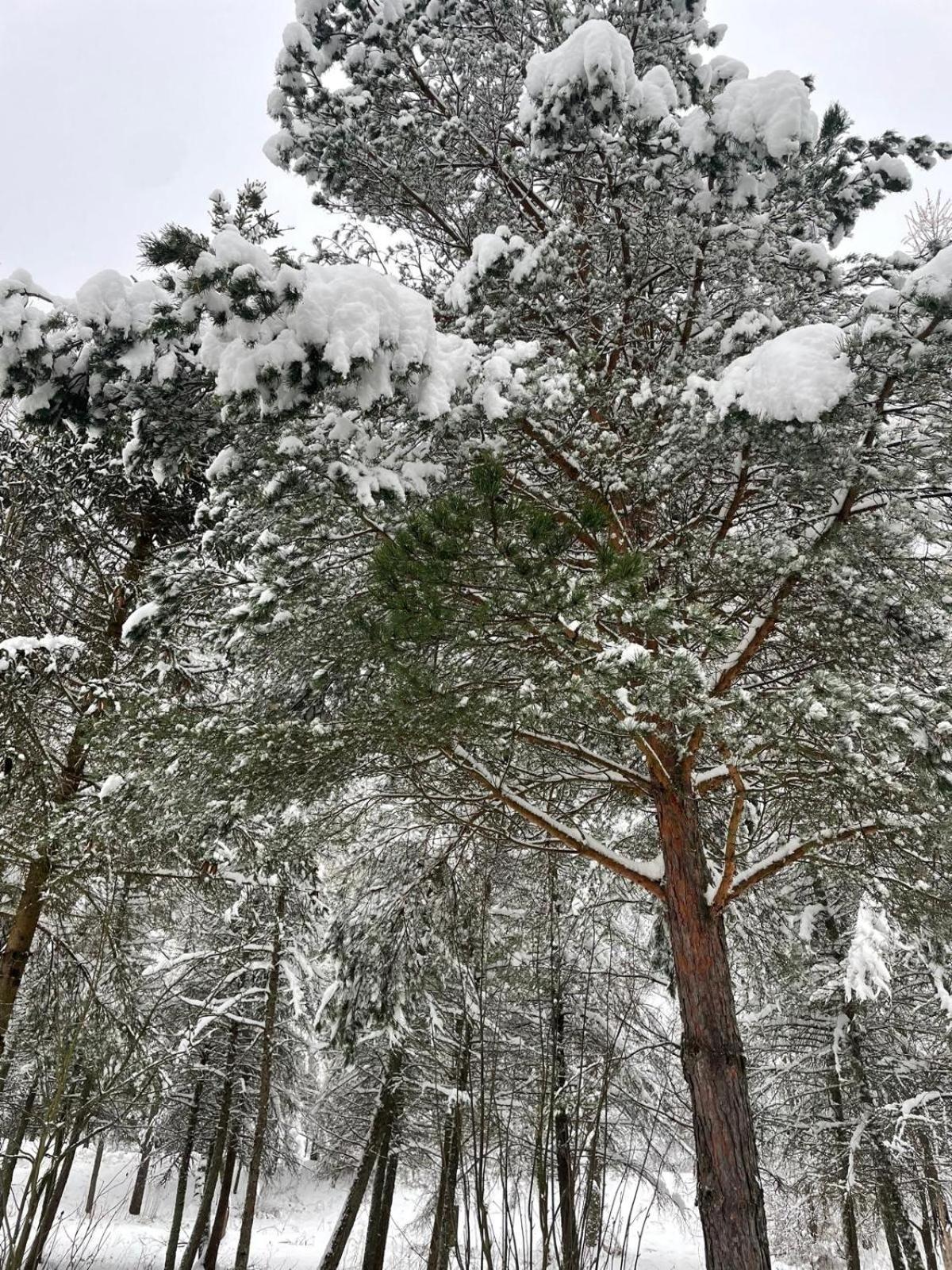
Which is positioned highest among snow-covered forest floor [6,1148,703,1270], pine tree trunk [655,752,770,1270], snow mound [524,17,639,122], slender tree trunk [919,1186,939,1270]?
snow mound [524,17,639,122]

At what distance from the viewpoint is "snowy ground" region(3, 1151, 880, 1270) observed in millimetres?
14031

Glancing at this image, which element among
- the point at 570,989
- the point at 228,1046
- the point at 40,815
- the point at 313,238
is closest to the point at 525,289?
the point at 313,238

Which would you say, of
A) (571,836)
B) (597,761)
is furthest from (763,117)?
(571,836)

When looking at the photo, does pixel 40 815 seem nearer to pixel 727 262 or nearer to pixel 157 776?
pixel 157 776

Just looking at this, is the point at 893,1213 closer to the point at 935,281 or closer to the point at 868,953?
the point at 868,953

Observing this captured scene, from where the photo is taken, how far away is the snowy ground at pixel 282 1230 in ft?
46.0

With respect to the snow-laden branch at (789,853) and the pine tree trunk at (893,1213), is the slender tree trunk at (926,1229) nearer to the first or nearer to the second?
the pine tree trunk at (893,1213)

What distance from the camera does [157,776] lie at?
15.9 feet

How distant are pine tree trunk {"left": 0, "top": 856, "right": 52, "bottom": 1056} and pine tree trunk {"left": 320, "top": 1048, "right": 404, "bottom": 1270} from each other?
552 cm

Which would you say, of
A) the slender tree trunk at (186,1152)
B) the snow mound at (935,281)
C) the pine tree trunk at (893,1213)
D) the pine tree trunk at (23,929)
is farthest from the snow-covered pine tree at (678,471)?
the slender tree trunk at (186,1152)

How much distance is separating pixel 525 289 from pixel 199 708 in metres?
3.35

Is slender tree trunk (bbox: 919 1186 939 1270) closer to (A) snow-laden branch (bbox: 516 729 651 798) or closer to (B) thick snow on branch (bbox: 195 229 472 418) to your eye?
(A) snow-laden branch (bbox: 516 729 651 798)

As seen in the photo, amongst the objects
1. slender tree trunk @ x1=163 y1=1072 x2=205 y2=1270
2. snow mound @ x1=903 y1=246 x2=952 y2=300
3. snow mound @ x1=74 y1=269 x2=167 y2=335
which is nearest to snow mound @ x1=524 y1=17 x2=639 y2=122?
snow mound @ x1=903 y1=246 x2=952 y2=300

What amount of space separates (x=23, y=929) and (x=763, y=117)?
7.46 metres
